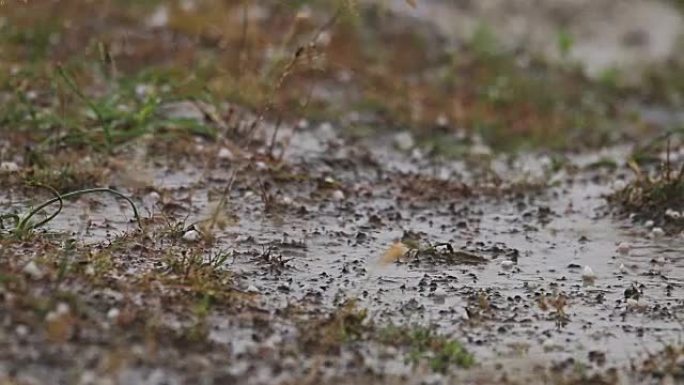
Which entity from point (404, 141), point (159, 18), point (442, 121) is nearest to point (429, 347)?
point (404, 141)

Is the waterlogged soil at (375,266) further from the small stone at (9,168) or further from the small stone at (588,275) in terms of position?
the small stone at (9,168)

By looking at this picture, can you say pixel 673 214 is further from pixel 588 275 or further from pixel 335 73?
pixel 335 73

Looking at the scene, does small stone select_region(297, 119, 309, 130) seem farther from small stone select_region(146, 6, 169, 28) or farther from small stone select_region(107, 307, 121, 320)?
small stone select_region(107, 307, 121, 320)

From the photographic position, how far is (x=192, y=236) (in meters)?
6.35

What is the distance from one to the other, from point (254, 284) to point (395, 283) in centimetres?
69

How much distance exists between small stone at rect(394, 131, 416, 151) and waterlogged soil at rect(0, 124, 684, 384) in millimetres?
172

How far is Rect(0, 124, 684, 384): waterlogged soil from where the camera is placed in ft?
15.6

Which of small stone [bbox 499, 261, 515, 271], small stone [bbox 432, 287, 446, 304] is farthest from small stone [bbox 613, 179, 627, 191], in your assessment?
small stone [bbox 432, 287, 446, 304]

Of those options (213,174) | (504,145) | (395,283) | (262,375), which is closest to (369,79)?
(504,145)

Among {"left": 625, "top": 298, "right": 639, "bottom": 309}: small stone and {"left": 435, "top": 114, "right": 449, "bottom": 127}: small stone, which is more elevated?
{"left": 435, "top": 114, "right": 449, "bottom": 127}: small stone

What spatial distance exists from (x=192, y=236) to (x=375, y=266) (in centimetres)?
91

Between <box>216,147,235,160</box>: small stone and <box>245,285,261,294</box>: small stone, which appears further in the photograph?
<box>216,147,235,160</box>: small stone

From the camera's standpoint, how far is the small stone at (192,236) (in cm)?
634

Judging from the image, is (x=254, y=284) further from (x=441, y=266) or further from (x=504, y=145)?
(x=504, y=145)
